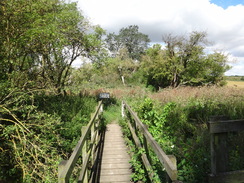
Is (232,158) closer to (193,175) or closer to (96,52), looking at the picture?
(193,175)

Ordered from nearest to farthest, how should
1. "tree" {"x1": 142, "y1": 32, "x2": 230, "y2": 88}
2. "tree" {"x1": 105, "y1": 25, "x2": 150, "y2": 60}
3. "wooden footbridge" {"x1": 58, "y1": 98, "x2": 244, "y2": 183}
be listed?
"wooden footbridge" {"x1": 58, "y1": 98, "x2": 244, "y2": 183}, "tree" {"x1": 142, "y1": 32, "x2": 230, "y2": 88}, "tree" {"x1": 105, "y1": 25, "x2": 150, "y2": 60}

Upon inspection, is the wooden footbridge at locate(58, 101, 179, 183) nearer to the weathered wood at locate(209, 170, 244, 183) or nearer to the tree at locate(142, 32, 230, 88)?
the weathered wood at locate(209, 170, 244, 183)

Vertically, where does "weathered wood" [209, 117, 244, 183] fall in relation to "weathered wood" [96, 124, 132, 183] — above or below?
above

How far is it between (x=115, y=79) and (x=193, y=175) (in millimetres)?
25200

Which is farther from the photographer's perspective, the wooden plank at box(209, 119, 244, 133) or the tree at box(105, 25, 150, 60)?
the tree at box(105, 25, 150, 60)

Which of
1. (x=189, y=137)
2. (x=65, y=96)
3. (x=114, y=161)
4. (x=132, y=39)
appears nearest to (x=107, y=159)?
(x=114, y=161)

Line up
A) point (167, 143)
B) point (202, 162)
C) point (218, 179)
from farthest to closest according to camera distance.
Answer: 1. point (167, 143)
2. point (202, 162)
3. point (218, 179)

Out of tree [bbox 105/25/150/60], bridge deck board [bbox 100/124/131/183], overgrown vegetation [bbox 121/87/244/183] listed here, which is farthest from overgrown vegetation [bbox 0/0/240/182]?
tree [bbox 105/25/150/60]

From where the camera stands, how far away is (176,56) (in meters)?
18.5

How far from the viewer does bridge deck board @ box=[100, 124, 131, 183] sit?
147 inches

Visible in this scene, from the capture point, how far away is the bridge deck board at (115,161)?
3.74 meters

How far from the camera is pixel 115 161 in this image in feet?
14.7

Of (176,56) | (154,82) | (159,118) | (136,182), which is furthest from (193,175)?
(154,82)

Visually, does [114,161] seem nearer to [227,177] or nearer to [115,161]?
[115,161]
